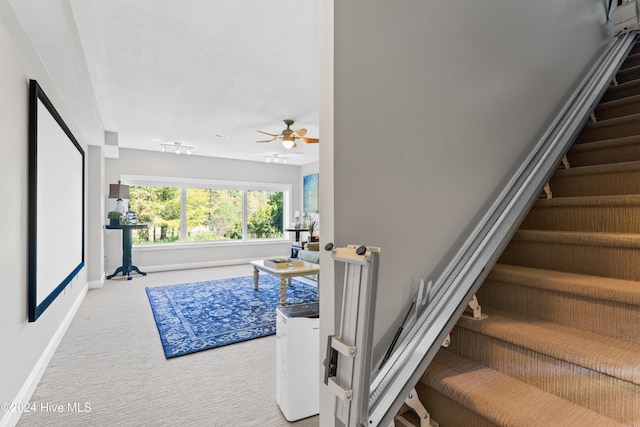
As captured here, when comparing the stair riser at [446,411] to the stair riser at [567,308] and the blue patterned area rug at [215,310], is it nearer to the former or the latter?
the stair riser at [567,308]

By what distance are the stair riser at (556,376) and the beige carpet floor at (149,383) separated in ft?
3.72

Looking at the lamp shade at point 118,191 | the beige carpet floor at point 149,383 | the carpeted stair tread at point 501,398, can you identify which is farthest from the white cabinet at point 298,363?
the lamp shade at point 118,191

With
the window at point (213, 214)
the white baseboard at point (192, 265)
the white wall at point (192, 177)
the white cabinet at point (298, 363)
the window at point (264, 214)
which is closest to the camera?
the white cabinet at point (298, 363)

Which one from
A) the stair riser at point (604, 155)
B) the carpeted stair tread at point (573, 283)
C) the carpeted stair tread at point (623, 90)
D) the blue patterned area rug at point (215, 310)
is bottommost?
the blue patterned area rug at point (215, 310)

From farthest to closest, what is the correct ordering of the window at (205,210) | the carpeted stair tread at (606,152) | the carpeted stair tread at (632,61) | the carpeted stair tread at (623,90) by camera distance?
the window at (205,210)
the carpeted stair tread at (632,61)
the carpeted stair tread at (623,90)
the carpeted stair tread at (606,152)

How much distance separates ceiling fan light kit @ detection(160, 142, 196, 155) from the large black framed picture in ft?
7.88

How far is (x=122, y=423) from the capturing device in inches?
71.9

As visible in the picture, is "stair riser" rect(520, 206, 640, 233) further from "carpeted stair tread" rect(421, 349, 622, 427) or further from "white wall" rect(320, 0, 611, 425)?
"carpeted stair tread" rect(421, 349, 622, 427)

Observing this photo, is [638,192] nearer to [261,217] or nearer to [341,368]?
[341,368]

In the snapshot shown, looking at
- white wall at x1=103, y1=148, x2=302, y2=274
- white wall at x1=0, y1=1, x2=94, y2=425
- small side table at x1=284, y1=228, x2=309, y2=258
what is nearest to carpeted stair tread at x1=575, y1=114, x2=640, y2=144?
white wall at x1=0, y1=1, x2=94, y2=425

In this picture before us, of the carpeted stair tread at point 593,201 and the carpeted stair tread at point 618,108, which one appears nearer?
the carpeted stair tread at point 593,201

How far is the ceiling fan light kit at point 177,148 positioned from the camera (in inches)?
237

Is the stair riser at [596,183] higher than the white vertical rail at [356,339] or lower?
higher

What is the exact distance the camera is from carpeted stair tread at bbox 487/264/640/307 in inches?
41.2
